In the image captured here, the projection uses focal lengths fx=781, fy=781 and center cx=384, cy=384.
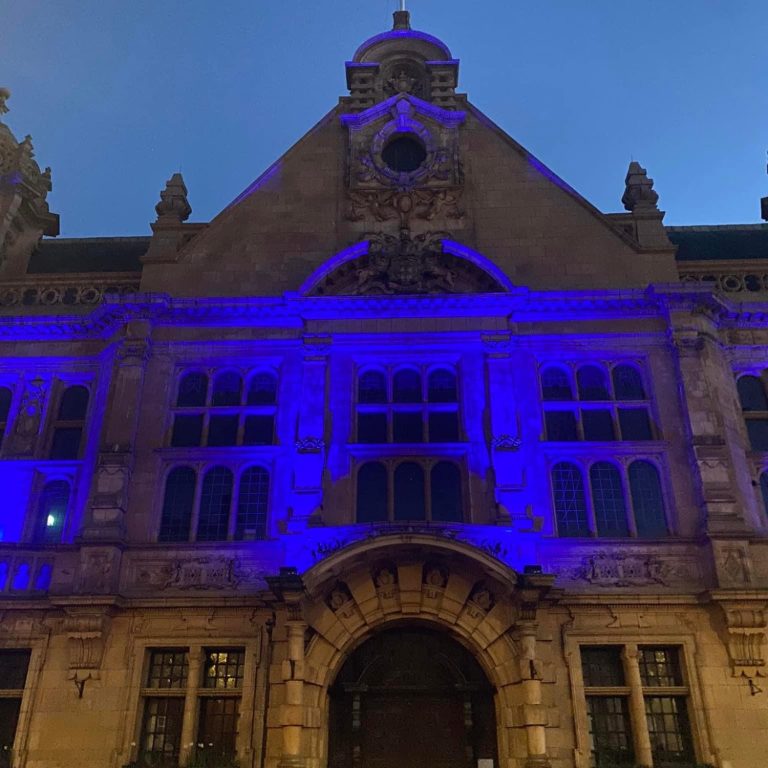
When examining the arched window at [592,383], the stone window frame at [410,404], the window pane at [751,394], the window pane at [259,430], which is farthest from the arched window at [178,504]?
the window pane at [751,394]

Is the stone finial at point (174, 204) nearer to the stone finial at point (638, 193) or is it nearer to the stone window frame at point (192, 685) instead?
the stone window frame at point (192, 685)

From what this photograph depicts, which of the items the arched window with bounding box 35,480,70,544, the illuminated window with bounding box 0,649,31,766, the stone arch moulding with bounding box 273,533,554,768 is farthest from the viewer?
the arched window with bounding box 35,480,70,544

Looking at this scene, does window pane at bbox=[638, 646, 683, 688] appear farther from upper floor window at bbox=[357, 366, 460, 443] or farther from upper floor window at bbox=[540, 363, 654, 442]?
upper floor window at bbox=[357, 366, 460, 443]

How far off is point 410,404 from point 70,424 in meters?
7.75

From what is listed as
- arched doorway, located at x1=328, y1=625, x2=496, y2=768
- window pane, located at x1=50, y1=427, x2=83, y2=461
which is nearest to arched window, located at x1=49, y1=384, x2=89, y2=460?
window pane, located at x1=50, y1=427, x2=83, y2=461

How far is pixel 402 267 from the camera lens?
61.2ft

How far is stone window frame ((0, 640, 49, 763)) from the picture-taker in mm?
14289

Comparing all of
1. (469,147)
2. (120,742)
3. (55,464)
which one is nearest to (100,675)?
(120,742)

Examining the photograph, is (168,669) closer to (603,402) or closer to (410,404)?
(410,404)

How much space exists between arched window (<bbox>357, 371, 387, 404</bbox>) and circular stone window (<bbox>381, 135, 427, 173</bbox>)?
19.9 feet

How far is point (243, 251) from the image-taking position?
64.0 feet

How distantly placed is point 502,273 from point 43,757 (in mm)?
13581

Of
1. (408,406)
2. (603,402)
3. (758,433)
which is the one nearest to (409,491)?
(408,406)

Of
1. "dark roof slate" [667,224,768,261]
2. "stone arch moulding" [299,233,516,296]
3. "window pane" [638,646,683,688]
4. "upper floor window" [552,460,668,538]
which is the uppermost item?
"dark roof slate" [667,224,768,261]
